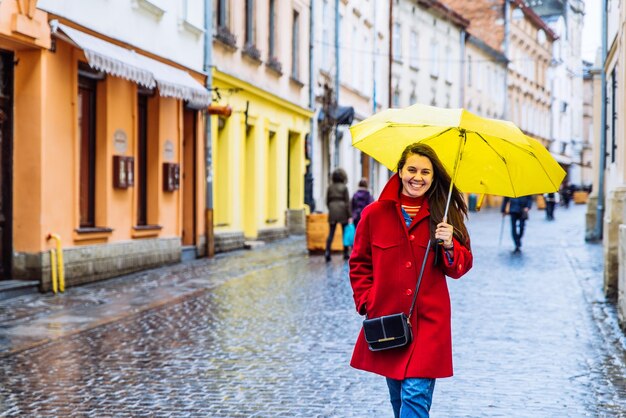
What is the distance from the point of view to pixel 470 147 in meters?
5.15

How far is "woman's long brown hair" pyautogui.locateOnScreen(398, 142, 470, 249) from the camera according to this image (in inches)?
187

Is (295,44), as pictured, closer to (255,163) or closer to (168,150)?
(255,163)

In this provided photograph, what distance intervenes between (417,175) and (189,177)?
1594 cm

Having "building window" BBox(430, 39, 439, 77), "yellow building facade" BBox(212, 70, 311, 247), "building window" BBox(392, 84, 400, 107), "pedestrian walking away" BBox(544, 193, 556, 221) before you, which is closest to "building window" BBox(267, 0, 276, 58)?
"yellow building facade" BBox(212, 70, 311, 247)

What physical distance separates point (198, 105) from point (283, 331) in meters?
8.40

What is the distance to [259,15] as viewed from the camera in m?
25.0

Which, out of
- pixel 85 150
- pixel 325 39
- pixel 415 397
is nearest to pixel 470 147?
pixel 415 397

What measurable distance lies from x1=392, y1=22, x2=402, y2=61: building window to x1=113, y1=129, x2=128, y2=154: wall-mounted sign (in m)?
27.3

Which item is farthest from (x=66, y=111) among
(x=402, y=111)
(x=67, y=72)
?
(x=402, y=111)

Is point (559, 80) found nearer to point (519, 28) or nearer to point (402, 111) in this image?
point (519, 28)

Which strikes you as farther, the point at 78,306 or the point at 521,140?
the point at 78,306

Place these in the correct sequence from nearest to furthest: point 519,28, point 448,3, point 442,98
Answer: point 442,98
point 448,3
point 519,28

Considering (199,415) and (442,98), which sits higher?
(442,98)

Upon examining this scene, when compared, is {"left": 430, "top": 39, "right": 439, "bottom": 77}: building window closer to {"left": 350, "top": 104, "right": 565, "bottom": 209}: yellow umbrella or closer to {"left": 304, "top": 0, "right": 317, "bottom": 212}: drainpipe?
{"left": 304, "top": 0, "right": 317, "bottom": 212}: drainpipe
